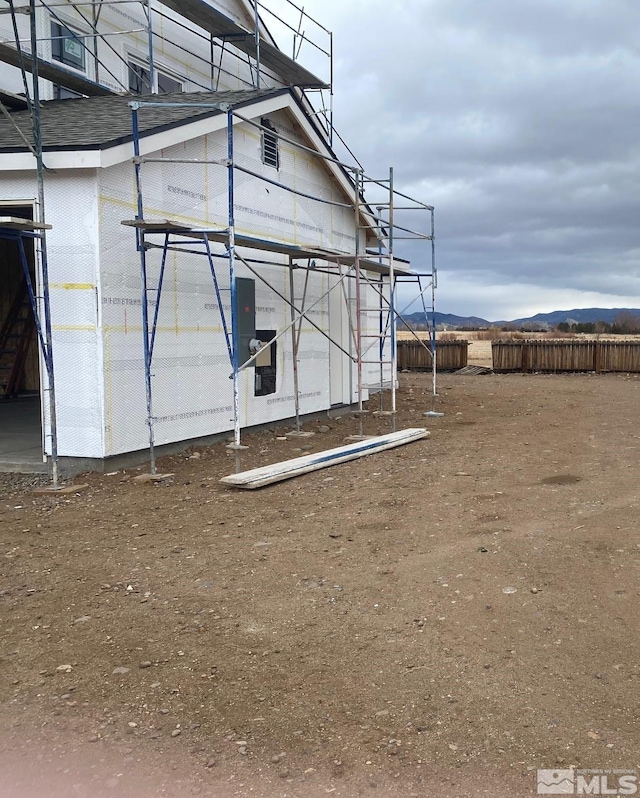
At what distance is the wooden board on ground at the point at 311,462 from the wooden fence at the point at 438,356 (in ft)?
59.1

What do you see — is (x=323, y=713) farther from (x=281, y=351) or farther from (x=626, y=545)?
(x=281, y=351)

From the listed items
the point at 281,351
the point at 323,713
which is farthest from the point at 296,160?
the point at 323,713

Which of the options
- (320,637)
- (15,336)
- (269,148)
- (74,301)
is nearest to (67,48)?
(269,148)

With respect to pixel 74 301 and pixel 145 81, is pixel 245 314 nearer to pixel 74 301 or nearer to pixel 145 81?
pixel 74 301

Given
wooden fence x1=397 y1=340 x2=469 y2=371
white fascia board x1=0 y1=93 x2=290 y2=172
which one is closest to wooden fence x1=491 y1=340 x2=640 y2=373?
wooden fence x1=397 y1=340 x2=469 y2=371

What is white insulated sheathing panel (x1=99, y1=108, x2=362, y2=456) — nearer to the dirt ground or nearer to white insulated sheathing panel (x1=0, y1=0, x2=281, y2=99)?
the dirt ground

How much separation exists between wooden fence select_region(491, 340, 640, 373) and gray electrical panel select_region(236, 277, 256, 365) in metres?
18.2

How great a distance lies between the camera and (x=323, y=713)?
3.78 metres

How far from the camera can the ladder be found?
53.8 feet

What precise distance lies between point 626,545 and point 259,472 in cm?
451

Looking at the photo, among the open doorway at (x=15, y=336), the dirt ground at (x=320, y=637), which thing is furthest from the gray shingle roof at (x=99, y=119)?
the dirt ground at (x=320, y=637)

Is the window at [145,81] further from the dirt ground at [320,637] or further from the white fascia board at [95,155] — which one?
the dirt ground at [320,637]

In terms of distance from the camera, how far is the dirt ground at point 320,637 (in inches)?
133

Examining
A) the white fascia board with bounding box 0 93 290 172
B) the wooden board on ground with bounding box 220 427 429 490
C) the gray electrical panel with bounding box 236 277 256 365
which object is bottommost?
the wooden board on ground with bounding box 220 427 429 490
